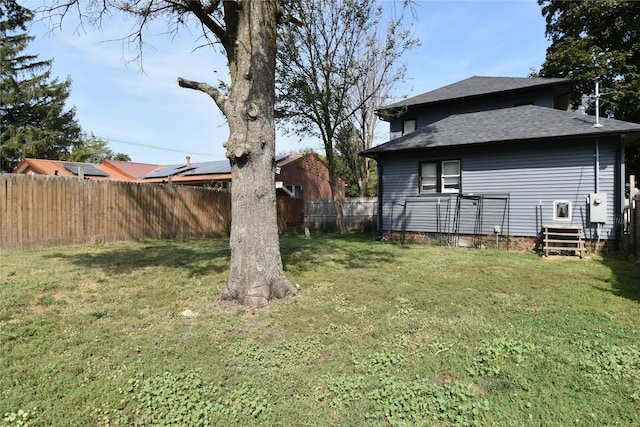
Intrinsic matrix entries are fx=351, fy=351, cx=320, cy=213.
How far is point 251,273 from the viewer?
14.8 ft

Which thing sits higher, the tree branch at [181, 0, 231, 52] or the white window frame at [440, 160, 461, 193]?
the tree branch at [181, 0, 231, 52]

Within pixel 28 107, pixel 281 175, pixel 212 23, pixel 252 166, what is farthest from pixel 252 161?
pixel 28 107

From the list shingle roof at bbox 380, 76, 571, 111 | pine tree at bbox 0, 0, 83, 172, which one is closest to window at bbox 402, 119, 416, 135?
shingle roof at bbox 380, 76, 571, 111

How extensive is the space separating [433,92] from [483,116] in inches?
184

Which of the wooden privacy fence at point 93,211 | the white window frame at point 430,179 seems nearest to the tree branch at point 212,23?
the wooden privacy fence at point 93,211

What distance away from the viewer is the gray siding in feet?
30.8

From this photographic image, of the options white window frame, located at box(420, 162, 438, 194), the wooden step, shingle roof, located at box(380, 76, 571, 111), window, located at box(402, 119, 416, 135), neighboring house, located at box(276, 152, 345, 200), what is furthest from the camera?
neighboring house, located at box(276, 152, 345, 200)

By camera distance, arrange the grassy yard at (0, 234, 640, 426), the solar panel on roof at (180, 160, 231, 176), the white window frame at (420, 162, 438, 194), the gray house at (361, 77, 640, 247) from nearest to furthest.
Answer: the grassy yard at (0, 234, 640, 426)
the gray house at (361, 77, 640, 247)
the white window frame at (420, 162, 438, 194)
the solar panel on roof at (180, 160, 231, 176)

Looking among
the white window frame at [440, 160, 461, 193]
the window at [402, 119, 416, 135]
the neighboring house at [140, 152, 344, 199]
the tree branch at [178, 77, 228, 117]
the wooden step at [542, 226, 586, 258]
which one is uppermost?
the window at [402, 119, 416, 135]

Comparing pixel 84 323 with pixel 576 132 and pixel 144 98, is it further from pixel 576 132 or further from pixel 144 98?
pixel 144 98

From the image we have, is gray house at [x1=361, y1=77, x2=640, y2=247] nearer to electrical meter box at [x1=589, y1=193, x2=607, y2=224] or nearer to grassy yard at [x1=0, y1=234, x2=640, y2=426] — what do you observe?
electrical meter box at [x1=589, y1=193, x2=607, y2=224]

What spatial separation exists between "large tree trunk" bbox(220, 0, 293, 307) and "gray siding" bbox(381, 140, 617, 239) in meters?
8.20

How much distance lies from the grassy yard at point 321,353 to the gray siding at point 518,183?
14.4 ft

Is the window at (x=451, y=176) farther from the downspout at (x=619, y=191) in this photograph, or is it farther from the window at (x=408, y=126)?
the window at (x=408, y=126)
